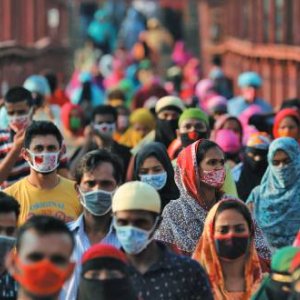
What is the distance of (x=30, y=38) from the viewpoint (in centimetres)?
4462

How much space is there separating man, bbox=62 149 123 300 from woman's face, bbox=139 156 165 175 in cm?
Answer: 164

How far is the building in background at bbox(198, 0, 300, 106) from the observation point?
108 ft

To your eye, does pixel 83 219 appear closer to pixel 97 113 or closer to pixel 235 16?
pixel 97 113

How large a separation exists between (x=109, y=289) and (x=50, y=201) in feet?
10.2

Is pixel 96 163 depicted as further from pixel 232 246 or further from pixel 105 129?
pixel 105 129

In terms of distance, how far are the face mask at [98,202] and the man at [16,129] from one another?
3127 millimetres

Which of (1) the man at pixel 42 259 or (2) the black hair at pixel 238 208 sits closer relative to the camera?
(1) the man at pixel 42 259

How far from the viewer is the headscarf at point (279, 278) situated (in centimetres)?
939

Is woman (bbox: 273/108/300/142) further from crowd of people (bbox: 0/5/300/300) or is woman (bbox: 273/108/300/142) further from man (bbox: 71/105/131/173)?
man (bbox: 71/105/131/173)

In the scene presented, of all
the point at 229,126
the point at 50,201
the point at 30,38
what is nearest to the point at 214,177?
the point at 50,201

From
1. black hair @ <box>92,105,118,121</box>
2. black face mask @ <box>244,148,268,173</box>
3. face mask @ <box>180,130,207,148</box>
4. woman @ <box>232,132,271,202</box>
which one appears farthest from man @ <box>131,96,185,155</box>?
face mask @ <box>180,130,207,148</box>

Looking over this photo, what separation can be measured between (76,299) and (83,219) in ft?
3.20

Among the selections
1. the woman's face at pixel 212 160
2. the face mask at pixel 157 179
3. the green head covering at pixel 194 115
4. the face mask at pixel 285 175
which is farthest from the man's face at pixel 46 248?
the green head covering at pixel 194 115

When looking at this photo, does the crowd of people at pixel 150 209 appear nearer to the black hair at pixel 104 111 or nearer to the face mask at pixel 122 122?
the black hair at pixel 104 111
